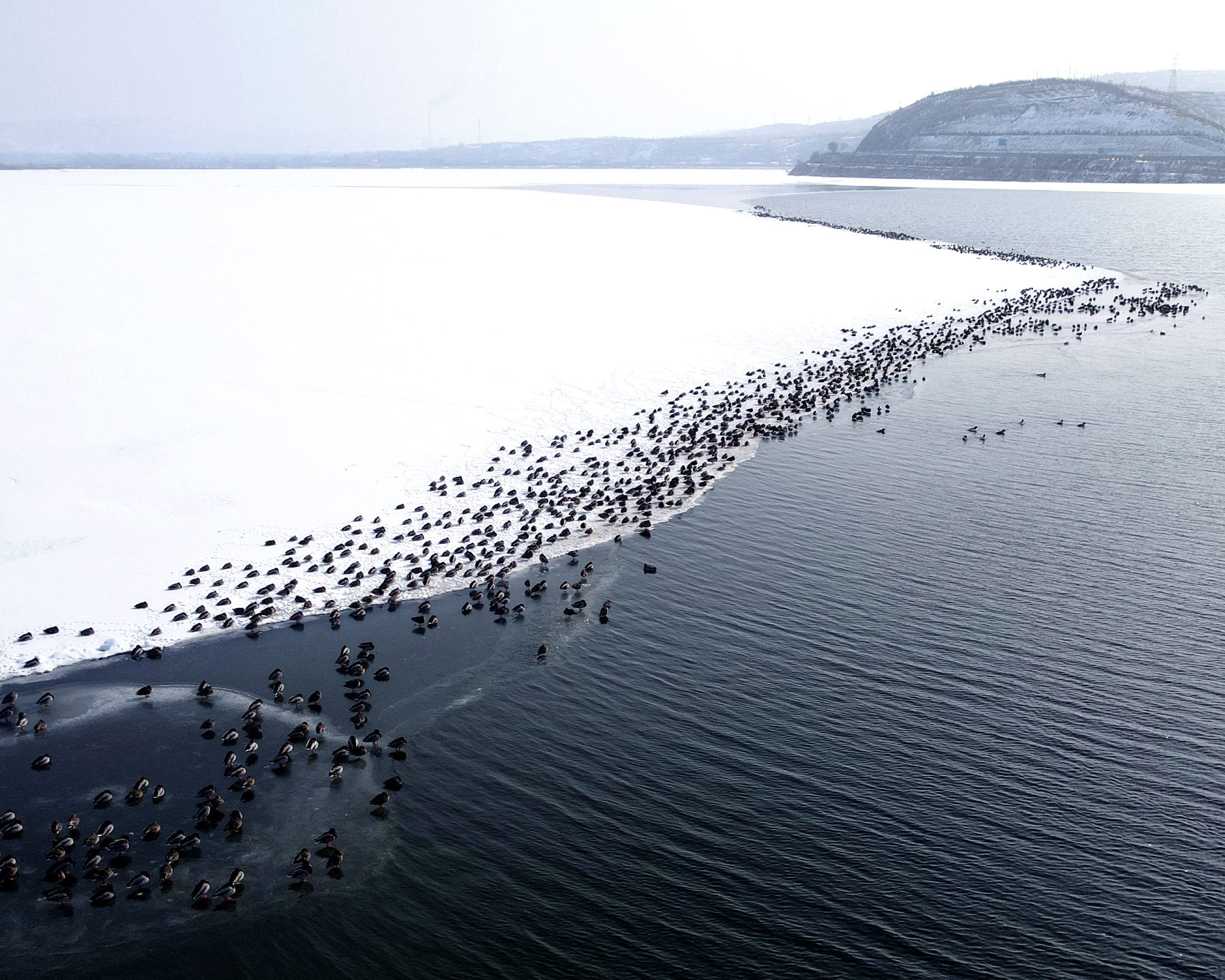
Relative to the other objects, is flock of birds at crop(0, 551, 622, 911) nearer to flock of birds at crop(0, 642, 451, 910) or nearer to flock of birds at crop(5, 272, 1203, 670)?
flock of birds at crop(0, 642, 451, 910)

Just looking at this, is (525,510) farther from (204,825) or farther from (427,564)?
(204,825)

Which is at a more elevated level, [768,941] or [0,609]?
[0,609]

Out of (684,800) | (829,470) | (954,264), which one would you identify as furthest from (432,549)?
(954,264)

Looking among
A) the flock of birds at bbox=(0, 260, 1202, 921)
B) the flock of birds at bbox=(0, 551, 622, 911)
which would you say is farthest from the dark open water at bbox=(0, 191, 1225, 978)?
the flock of birds at bbox=(0, 260, 1202, 921)

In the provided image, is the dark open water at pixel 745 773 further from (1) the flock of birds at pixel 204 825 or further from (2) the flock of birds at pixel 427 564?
(2) the flock of birds at pixel 427 564

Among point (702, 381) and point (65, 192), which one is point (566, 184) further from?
point (702, 381)

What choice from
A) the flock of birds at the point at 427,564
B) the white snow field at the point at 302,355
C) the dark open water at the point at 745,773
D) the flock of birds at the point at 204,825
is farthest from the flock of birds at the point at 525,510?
the flock of birds at the point at 204,825
